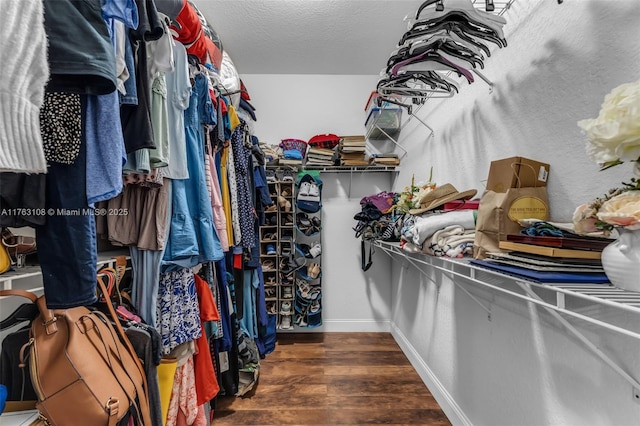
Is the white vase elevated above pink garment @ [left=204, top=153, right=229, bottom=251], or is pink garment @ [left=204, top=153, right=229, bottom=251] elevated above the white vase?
pink garment @ [left=204, top=153, right=229, bottom=251]

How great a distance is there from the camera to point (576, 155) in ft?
3.02

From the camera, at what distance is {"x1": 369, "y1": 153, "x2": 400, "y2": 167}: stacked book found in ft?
9.02

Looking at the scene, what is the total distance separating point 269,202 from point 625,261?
2.07 m

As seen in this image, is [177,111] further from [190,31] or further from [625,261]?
[625,261]

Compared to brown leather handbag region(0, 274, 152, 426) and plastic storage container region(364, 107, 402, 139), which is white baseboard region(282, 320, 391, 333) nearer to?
plastic storage container region(364, 107, 402, 139)

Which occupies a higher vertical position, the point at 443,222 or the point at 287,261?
the point at 443,222

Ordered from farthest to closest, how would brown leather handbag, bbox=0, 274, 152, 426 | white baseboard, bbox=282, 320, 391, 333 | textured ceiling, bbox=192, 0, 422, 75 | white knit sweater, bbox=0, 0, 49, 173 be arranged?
white baseboard, bbox=282, 320, 391, 333 → textured ceiling, bbox=192, 0, 422, 75 → brown leather handbag, bbox=0, 274, 152, 426 → white knit sweater, bbox=0, 0, 49, 173

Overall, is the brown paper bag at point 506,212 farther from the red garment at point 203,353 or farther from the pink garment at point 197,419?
the pink garment at point 197,419

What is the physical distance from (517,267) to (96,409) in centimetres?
118

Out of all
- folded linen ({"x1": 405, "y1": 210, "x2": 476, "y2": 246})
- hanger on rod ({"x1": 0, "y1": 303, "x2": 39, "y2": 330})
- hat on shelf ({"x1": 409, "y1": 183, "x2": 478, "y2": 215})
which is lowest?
hanger on rod ({"x1": 0, "y1": 303, "x2": 39, "y2": 330})

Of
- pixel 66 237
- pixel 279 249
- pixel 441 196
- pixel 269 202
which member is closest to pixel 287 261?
pixel 279 249

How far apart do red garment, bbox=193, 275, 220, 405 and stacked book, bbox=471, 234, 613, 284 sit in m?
1.26

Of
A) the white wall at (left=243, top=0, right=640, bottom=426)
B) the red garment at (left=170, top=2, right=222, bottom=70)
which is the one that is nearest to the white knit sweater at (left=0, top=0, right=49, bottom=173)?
the red garment at (left=170, top=2, right=222, bottom=70)

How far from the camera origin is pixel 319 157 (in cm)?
285
